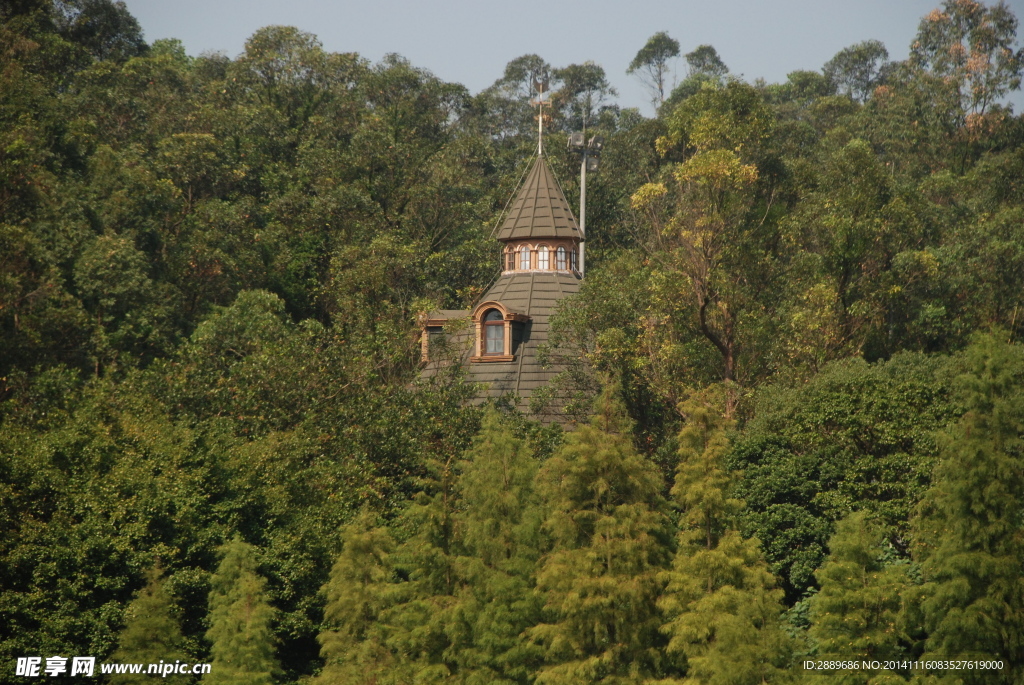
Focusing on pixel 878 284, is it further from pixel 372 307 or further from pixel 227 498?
pixel 227 498

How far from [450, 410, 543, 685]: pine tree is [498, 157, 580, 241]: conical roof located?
1400 centimetres

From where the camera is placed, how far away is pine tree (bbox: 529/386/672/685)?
23.2 meters

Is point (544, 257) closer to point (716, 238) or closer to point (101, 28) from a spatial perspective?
point (716, 238)

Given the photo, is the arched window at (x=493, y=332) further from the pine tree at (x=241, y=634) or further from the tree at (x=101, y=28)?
the tree at (x=101, y=28)

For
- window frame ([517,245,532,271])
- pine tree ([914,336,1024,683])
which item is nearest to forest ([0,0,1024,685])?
pine tree ([914,336,1024,683])

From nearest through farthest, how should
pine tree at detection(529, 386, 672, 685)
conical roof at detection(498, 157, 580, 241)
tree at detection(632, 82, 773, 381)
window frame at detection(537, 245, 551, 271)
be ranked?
pine tree at detection(529, 386, 672, 685) → tree at detection(632, 82, 773, 381) → conical roof at detection(498, 157, 580, 241) → window frame at detection(537, 245, 551, 271)

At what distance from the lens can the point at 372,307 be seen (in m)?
41.2

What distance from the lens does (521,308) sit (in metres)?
37.6

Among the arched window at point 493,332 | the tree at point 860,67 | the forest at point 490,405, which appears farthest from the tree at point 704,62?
the arched window at point 493,332

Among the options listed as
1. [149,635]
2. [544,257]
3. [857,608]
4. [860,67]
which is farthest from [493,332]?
[860,67]

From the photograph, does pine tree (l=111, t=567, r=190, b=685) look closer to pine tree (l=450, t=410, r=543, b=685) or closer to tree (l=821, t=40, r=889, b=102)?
pine tree (l=450, t=410, r=543, b=685)

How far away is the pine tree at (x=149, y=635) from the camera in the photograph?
23.8 meters

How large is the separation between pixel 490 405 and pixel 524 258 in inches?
404

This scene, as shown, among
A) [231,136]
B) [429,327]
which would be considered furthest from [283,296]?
[429,327]
